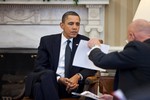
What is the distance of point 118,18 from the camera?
393 centimetres

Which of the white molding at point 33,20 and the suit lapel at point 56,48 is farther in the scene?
the white molding at point 33,20

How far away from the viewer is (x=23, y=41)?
3.98 m

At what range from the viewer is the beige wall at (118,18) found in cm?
392

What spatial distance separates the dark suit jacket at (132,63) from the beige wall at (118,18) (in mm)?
2323

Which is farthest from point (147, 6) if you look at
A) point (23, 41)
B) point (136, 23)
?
point (23, 41)

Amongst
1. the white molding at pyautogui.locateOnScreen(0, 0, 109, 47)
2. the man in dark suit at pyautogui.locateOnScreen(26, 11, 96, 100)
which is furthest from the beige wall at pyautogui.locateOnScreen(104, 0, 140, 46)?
the man in dark suit at pyautogui.locateOnScreen(26, 11, 96, 100)

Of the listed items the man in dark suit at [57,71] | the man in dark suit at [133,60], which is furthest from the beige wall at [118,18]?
the man in dark suit at [133,60]

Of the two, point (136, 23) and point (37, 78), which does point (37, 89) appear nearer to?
point (37, 78)

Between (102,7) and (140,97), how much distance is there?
11.7ft

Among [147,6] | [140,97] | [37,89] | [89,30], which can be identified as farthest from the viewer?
[89,30]

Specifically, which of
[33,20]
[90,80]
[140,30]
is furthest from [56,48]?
[33,20]

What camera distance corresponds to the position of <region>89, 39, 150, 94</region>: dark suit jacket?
4.99 feet

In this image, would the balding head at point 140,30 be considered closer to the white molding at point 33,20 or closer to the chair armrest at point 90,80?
the chair armrest at point 90,80

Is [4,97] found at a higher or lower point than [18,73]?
lower
